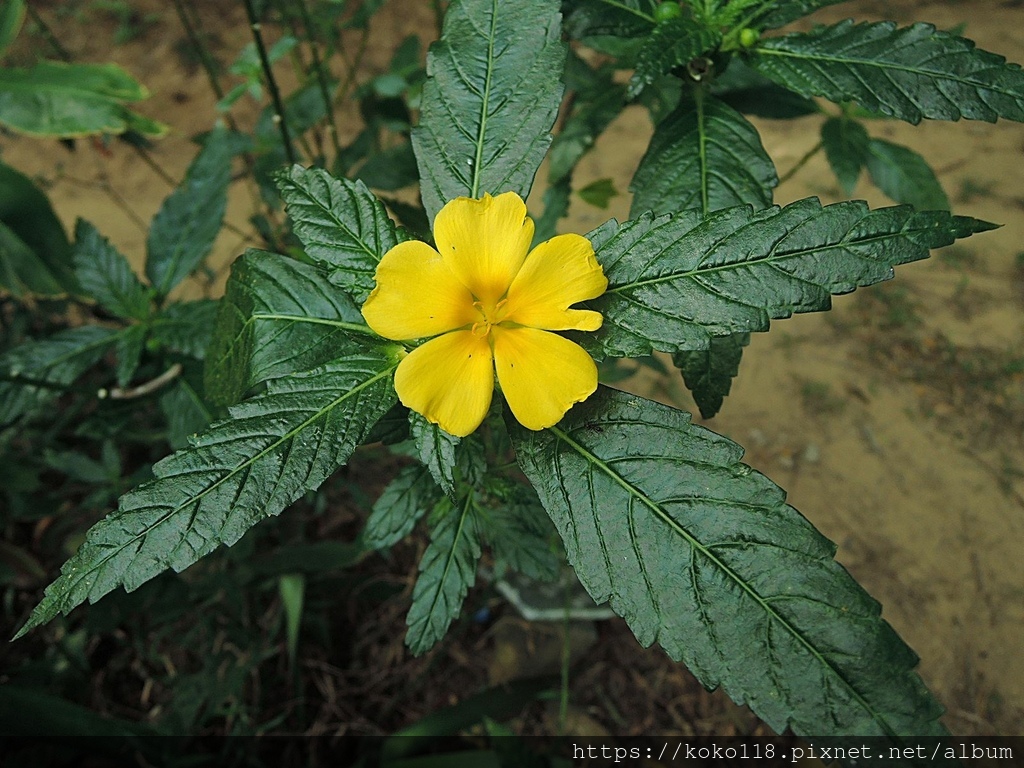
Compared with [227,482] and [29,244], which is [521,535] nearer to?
[227,482]

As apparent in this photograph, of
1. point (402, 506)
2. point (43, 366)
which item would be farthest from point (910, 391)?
point (43, 366)

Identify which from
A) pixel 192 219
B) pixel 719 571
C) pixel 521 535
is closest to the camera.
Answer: pixel 719 571

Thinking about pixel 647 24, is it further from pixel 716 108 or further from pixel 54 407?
pixel 54 407

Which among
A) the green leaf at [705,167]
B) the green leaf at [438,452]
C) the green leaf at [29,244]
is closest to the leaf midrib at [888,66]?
the green leaf at [705,167]

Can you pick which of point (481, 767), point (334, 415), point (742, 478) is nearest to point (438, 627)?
point (334, 415)

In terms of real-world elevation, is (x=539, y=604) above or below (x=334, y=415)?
below

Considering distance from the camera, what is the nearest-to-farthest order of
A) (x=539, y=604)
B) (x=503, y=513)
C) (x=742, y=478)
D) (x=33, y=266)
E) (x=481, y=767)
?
1. (x=742, y=478)
2. (x=503, y=513)
3. (x=481, y=767)
4. (x=33, y=266)
5. (x=539, y=604)

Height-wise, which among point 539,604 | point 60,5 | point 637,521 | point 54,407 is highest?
point 60,5

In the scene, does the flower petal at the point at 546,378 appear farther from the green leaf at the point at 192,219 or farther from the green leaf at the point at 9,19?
the green leaf at the point at 9,19
